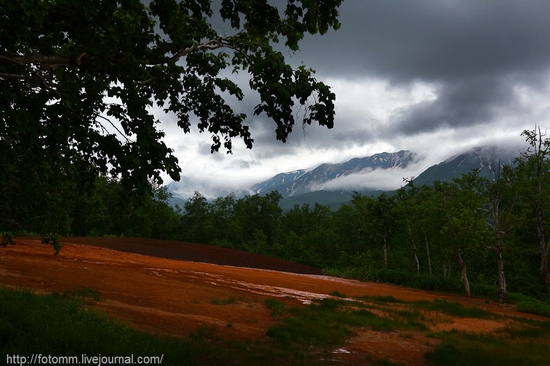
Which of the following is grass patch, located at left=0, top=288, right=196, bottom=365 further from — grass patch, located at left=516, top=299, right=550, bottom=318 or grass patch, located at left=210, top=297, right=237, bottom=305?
grass patch, located at left=516, top=299, right=550, bottom=318

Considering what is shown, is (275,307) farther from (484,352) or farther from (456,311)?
(456,311)

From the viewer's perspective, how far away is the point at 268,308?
50.9 ft

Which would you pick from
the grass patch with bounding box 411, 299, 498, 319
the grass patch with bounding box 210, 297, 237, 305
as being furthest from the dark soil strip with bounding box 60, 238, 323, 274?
the grass patch with bounding box 210, 297, 237, 305

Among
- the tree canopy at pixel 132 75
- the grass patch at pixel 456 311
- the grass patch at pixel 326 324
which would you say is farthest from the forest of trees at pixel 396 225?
the grass patch at pixel 456 311

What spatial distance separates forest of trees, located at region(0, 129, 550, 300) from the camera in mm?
15148

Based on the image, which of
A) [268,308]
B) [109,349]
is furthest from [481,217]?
[109,349]

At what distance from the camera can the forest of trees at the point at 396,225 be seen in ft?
49.7

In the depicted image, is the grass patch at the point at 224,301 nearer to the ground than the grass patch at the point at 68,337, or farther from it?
nearer to the ground

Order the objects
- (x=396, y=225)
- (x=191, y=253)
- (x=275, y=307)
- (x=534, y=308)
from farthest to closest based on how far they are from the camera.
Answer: (x=396, y=225) < (x=191, y=253) < (x=534, y=308) < (x=275, y=307)

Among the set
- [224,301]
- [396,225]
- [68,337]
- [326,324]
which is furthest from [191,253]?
[68,337]

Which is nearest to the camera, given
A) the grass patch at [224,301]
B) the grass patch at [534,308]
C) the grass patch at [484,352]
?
the grass patch at [484,352]

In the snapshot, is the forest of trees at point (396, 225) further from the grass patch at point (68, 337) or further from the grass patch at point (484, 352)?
the grass patch at point (484, 352)

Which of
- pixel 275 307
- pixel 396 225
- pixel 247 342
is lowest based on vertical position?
pixel 275 307

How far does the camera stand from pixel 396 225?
53.3 meters
